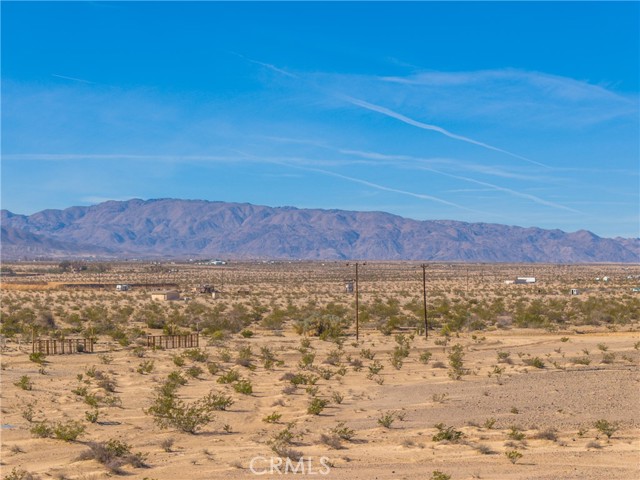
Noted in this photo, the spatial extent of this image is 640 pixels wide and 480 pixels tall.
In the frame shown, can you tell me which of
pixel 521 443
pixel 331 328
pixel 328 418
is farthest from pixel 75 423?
pixel 331 328

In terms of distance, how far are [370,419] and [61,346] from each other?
830 inches

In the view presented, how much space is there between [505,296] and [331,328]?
3843 centimetres

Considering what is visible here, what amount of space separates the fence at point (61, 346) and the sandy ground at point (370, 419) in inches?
44.4

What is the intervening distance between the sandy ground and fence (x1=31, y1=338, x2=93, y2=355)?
1.13 meters

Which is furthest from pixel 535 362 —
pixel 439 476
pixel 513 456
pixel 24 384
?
pixel 24 384

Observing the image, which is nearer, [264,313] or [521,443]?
[521,443]

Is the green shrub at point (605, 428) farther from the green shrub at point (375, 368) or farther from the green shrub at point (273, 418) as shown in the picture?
the green shrub at point (375, 368)

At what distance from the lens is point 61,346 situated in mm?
37250

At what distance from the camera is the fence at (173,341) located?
39656 millimetres

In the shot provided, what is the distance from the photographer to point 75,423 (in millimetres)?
19812

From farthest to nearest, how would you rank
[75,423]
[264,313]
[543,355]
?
[264,313] < [543,355] < [75,423]

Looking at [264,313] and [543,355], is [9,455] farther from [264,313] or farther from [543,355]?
[264,313]

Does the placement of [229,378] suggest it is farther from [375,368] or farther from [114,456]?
[114,456]

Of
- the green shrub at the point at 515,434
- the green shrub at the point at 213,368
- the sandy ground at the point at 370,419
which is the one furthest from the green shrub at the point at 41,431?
the green shrub at the point at 515,434
